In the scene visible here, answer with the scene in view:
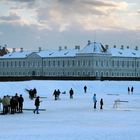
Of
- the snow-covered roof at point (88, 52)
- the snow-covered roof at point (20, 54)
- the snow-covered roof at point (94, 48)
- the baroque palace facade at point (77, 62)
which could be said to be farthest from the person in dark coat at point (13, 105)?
the snow-covered roof at point (20, 54)

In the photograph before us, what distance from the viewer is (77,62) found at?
488 feet

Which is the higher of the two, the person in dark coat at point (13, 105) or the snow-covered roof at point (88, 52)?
the snow-covered roof at point (88, 52)

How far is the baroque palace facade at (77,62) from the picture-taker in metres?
147

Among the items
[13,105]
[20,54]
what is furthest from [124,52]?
[13,105]

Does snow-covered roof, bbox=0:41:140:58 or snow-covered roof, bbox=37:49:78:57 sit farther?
snow-covered roof, bbox=37:49:78:57

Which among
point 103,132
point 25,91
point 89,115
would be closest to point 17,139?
point 103,132

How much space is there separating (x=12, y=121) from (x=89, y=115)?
606cm

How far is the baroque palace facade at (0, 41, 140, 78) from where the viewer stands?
14671 centimetres

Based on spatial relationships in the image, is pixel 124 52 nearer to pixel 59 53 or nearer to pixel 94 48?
pixel 94 48

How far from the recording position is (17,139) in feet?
73.6

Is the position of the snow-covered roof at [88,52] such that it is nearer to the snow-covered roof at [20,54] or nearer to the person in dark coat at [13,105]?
the snow-covered roof at [20,54]

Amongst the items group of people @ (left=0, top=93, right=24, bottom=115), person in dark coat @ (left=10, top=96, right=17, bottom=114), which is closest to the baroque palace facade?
group of people @ (left=0, top=93, right=24, bottom=115)

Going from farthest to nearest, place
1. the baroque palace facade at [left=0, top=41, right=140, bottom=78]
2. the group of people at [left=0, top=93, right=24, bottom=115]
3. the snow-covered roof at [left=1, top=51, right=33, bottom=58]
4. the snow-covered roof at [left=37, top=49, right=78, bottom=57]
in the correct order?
the snow-covered roof at [left=1, top=51, right=33, bottom=58]
the snow-covered roof at [left=37, top=49, right=78, bottom=57]
the baroque palace facade at [left=0, top=41, right=140, bottom=78]
the group of people at [left=0, top=93, right=24, bottom=115]

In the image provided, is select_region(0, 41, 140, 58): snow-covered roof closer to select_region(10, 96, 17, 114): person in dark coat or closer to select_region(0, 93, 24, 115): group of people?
select_region(0, 93, 24, 115): group of people
